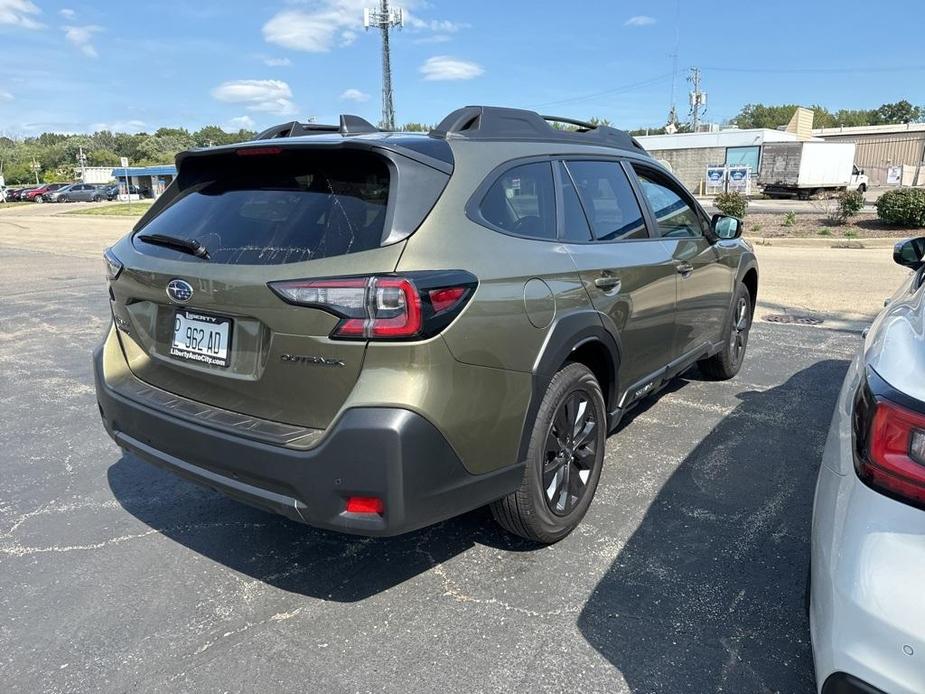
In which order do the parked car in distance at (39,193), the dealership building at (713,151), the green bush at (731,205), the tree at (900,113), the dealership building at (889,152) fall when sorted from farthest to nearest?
the tree at (900,113)
the parked car in distance at (39,193)
the dealership building at (889,152)
the dealership building at (713,151)
the green bush at (731,205)

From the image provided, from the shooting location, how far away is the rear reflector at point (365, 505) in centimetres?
231

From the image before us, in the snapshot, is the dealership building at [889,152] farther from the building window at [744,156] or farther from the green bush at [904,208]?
the green bush at [904,208]

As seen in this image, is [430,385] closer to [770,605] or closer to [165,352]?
[165,352]

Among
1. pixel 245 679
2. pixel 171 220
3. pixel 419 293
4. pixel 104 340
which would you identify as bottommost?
pixel 245 679

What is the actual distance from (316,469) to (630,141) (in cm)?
316

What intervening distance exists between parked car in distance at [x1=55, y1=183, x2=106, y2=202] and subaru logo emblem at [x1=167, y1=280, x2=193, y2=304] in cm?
6034

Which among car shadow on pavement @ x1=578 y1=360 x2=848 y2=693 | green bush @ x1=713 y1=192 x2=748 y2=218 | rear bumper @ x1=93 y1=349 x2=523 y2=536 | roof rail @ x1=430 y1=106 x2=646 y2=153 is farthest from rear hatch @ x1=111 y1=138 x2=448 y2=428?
green bush @ x1=713 y1=192 x2=748 y2=218

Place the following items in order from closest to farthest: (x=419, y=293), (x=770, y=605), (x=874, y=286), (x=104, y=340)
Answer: (x=419, y=293), (x=770, y=605), (x=104, y=340), (x=874, y=286)

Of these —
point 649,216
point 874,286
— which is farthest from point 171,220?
point 874,286

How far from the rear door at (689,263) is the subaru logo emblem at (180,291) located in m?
2.68

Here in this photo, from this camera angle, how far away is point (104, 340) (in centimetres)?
327

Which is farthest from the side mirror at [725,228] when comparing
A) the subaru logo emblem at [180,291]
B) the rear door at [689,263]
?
the subaru logo emblem at [180,291]

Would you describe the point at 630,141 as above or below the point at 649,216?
above

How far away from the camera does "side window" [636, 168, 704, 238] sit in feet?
13.8
